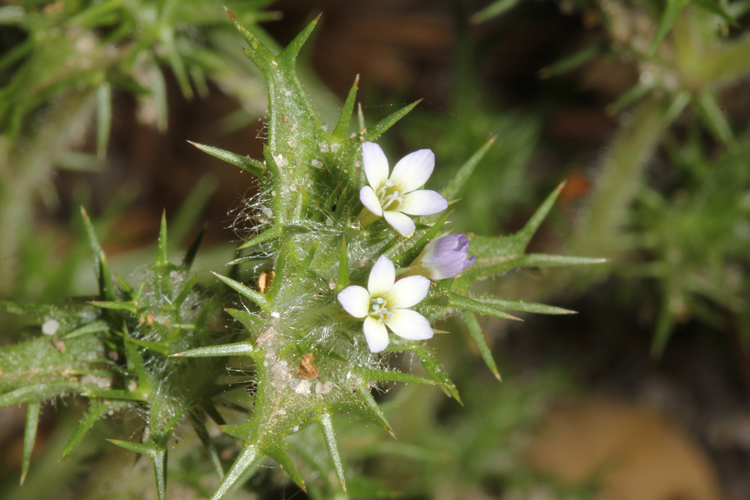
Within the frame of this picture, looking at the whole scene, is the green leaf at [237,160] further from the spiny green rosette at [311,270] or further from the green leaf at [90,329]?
the green leaf at [90,329]

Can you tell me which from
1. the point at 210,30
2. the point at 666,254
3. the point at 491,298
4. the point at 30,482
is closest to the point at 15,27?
the point at 210,30

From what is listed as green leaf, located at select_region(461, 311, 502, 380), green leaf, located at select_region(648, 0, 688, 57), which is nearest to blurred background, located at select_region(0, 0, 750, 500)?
green leaf, located at select_region(648, 0, 688, 57)

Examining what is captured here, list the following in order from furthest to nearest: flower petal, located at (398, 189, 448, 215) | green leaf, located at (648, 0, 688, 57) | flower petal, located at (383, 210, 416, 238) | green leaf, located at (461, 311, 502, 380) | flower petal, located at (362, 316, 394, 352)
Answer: green leaf, located at (648, 0, 688, 57) < green leaf, located at (461, 311, 502, 380) < flower petal, located at (398, 189, 448, 215) < flower petal, located at (383, 210, 416, 238) < flower petal, located at (362, 316, 394, 352)

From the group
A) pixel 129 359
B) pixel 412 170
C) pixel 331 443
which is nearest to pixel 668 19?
pixel 412 170

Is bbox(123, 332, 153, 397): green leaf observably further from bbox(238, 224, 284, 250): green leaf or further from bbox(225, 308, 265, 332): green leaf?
bbox(238, 224, 284, 250): green leaf

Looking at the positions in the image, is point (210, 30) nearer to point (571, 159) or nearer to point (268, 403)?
point (268, 403)

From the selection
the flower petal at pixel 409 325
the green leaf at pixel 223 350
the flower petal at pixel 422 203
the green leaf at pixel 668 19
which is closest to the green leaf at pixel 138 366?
the green leaf at pixel 223 350
